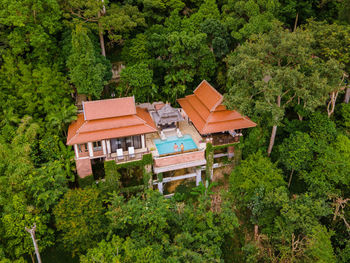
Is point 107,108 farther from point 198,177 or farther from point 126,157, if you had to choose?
point 198,177

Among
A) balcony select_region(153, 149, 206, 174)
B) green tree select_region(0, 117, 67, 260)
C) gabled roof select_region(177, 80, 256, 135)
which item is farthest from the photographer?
gabled roof select_region(177, 80, 256, 135)

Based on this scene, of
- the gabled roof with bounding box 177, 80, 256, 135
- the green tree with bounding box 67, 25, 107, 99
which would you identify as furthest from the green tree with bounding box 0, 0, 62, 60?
the gabled roof with bounding box 177, 80, 256, 135

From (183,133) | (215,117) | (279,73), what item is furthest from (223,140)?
(279,73)

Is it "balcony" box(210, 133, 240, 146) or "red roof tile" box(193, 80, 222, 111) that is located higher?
"red roof tile" box(193, 80, 222, 111)

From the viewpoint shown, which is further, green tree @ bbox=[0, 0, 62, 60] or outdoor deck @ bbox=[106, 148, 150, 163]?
green tree @ bbox=[0, 0, 62, 60]

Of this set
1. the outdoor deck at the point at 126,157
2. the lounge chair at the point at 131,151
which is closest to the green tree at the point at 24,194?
the outdoor deck at the point at 126,157

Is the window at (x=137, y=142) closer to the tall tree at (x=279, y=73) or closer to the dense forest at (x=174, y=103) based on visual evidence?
the dense forest at (x=174, y=103)

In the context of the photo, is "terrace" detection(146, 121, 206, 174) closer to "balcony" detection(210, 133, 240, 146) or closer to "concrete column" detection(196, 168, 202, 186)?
"balcony" detection(210, 133, 240, 146)

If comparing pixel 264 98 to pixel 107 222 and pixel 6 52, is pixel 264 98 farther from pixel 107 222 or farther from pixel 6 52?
pixel 6 52
